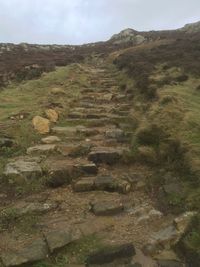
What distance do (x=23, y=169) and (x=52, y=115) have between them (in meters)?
4.46

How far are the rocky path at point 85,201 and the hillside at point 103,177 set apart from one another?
0.7 inches

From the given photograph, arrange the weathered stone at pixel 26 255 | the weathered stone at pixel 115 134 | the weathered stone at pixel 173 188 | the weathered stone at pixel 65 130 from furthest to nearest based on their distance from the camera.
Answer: the weathered stone at pixel 65 130, the weathered stone at pixel 115 134, the weathered stone at pixel 173 188, the weathered stone at pixel 26 255

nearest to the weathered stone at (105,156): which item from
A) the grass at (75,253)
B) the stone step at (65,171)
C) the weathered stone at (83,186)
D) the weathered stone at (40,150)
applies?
the stone step at (65,171)

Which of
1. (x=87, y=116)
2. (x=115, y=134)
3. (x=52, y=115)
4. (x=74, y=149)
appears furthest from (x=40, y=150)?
(x=87, y=116)

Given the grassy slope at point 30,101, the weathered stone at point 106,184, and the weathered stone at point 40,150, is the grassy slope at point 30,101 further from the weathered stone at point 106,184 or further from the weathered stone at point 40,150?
the weathered stone at point 106,184

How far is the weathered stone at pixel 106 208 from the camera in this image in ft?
25.8

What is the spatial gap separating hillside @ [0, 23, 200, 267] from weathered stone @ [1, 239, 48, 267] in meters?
0.01

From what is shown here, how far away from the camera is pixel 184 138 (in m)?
9.65

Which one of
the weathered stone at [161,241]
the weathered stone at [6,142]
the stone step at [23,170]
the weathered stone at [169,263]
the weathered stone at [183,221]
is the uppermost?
the weathered stone at [6,142]

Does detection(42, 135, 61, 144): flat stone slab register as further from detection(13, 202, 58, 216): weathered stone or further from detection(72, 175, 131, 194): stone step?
detection(13, 202, 58, 216): weathered stone

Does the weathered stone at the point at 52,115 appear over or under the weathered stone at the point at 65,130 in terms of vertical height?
over

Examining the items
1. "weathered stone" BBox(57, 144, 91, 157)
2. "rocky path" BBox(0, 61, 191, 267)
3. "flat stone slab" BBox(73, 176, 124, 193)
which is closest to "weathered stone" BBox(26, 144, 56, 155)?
"rocky path" BBox(0, 61, 191, 267)

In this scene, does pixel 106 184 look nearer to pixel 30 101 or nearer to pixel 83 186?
pixel 83 186

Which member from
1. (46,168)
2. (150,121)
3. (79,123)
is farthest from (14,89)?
(46,168)
